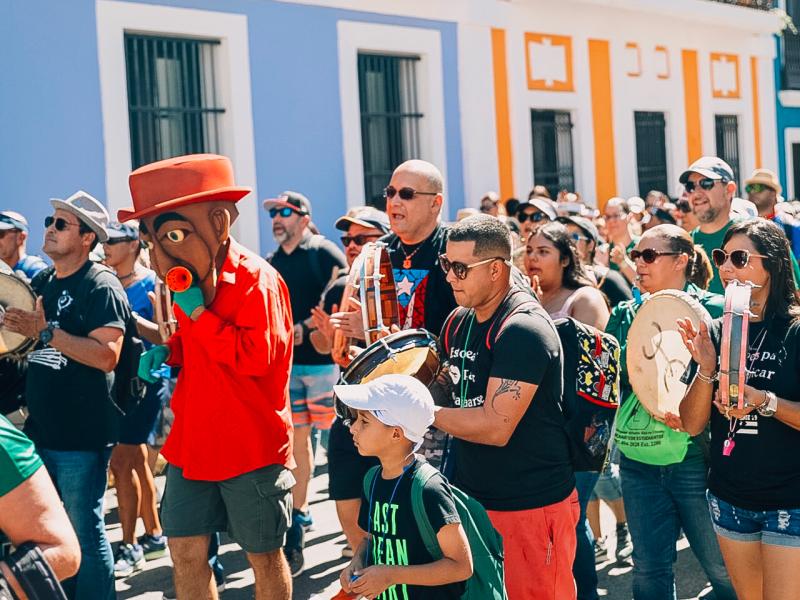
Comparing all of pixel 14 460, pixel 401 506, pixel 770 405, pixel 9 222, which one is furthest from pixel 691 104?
pixel 14 460

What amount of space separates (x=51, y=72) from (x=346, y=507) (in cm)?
601

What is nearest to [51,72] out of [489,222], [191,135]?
[191,135]

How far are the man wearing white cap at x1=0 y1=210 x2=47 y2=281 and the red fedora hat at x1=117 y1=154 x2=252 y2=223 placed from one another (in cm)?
333

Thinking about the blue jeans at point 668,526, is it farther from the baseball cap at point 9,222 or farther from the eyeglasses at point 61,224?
the baseball cap at point 9,222

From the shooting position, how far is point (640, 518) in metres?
4.84

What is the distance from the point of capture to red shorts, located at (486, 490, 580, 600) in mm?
4070

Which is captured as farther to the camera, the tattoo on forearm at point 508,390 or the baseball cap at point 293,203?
the baseball cap at point 293,203

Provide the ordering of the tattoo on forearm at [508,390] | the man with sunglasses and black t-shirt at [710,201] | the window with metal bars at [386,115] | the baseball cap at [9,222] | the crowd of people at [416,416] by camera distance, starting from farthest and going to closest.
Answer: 1. the window with metal bars at [386,115]
2. the baseball cap at [9,222]
3. the man with sunglasses and black t-shirt at [710,201]
4. the tattoo on forearm at [508,390]
5. the crowd of people at [416,416]

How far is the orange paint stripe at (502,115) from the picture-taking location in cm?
1480

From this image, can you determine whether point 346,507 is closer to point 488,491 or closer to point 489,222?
point 488,491

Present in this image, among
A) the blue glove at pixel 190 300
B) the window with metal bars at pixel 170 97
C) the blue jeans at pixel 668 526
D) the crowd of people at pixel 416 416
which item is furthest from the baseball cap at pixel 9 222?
the blue jeans at pixel 668 526

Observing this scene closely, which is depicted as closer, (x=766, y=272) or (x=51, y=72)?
(x=766, y=272)

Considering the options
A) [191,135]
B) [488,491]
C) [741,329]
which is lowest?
[488,491]

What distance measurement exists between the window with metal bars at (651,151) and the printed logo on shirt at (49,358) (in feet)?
44.6
